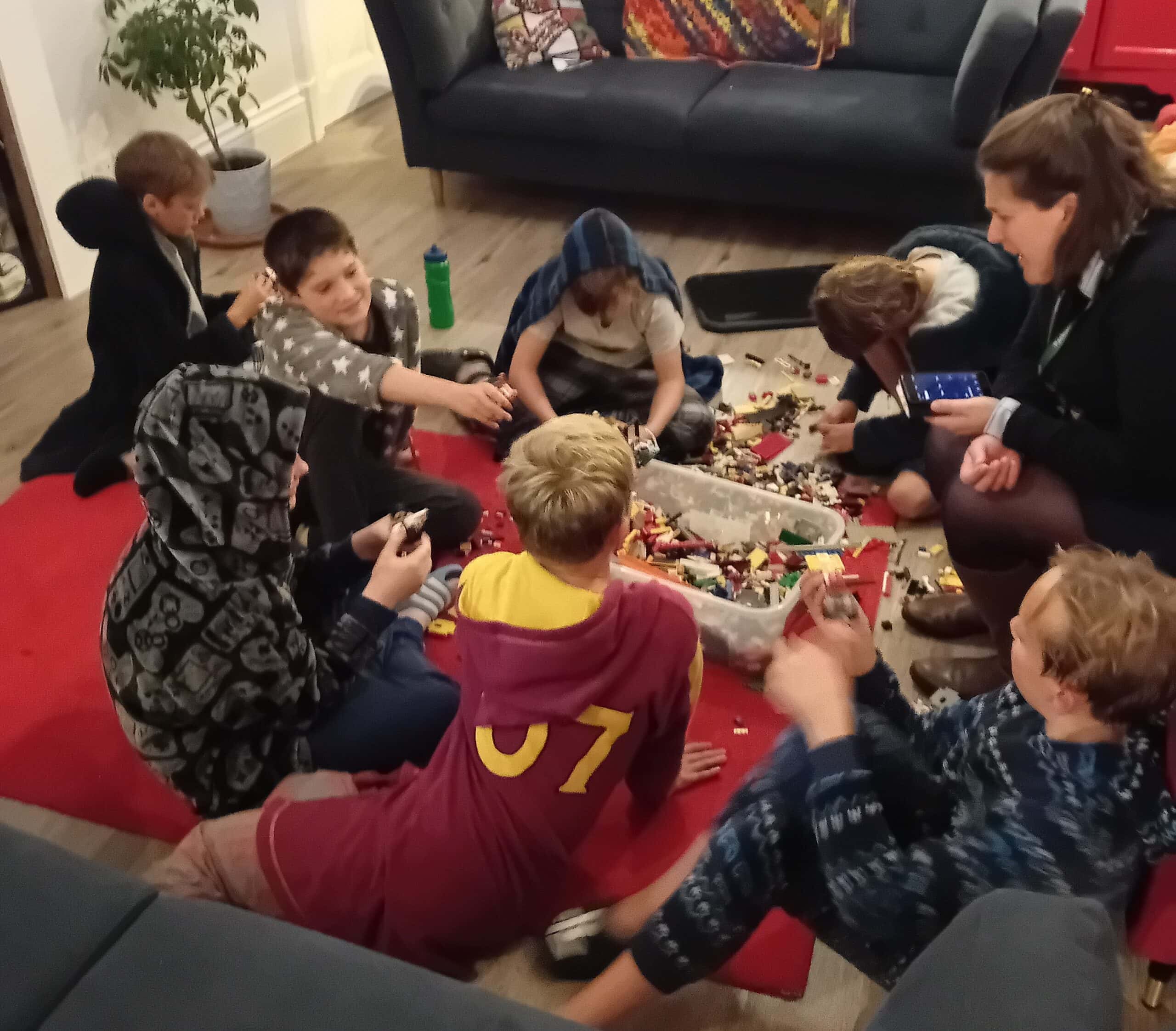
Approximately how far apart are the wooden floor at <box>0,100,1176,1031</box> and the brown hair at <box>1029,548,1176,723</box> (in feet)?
2.15

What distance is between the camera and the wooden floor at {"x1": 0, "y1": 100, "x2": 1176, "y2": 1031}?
221cm

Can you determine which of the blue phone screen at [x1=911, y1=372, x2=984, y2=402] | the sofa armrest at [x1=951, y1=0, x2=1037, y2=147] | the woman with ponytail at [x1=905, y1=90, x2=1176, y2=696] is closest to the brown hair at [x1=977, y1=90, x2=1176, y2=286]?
the woman with ponytail at [x1=905, y1=90, x2=1176, y2=696]

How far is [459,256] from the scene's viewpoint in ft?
11.8

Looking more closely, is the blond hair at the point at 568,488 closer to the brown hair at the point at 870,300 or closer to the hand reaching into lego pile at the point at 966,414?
the hand reaching into lego pile at the point at 966,414

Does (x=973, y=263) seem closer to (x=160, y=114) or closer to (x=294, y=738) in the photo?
(x=294, y=738)

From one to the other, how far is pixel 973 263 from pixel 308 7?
339 centimetres

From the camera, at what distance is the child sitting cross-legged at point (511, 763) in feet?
4.32

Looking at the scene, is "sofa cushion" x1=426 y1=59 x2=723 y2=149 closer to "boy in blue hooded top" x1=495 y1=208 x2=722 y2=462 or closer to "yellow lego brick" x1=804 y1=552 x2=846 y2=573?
"boy in blue hooded top" x1=495 y1=208 x2=722 y2=462

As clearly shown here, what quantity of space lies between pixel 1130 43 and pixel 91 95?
398cm

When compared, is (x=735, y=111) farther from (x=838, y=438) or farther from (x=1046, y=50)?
(x=838, y=438)

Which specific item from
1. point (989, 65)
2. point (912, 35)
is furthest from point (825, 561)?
point (912, 35)

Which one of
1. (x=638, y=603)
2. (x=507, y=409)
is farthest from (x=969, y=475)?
(x=507, y=409)

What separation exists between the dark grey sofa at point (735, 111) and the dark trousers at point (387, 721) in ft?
7.53

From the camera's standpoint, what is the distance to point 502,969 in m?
1.52
